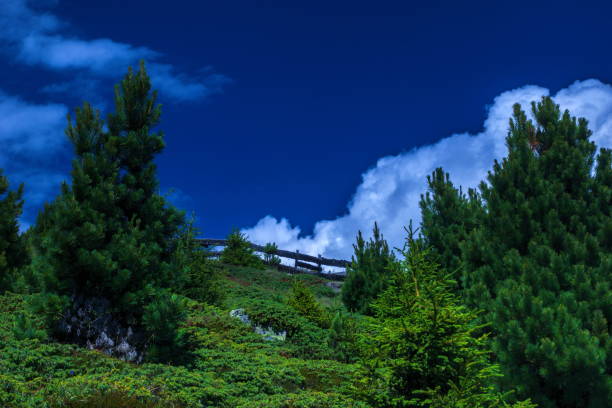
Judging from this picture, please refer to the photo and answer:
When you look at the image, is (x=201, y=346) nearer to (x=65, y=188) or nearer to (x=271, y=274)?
(x=65, y=188)

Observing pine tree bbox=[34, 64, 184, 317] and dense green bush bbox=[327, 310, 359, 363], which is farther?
dense green bush bbox=[327, 310, 359, 363]

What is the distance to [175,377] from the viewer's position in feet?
28.8

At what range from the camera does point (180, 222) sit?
12.1 m

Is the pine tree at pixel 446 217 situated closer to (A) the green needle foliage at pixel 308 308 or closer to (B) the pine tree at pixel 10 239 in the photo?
(A) the green needle foliage at pixel 308 308

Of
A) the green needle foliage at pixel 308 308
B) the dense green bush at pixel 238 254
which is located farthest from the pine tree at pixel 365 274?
the dense green bush at pixel 238 254

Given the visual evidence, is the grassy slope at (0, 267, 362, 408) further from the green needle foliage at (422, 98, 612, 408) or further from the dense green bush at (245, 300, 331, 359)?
the green needle foliage at (422, 98, 612, 408)

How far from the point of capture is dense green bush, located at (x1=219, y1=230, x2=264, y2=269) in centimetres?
3987

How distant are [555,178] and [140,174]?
9.64m

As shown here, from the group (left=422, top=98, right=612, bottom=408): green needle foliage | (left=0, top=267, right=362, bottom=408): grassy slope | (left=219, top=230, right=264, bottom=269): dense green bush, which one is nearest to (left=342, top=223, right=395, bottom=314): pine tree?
(left=0, top=267, right=362, bottom=408): grassy slope

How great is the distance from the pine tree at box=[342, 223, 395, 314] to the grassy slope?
439 centimetres

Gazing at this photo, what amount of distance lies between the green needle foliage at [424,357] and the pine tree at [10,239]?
51.7 ft

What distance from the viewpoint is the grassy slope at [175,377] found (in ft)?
23.4

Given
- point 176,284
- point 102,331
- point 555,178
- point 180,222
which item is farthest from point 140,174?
point 555,178

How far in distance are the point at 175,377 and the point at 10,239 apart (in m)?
12.4
